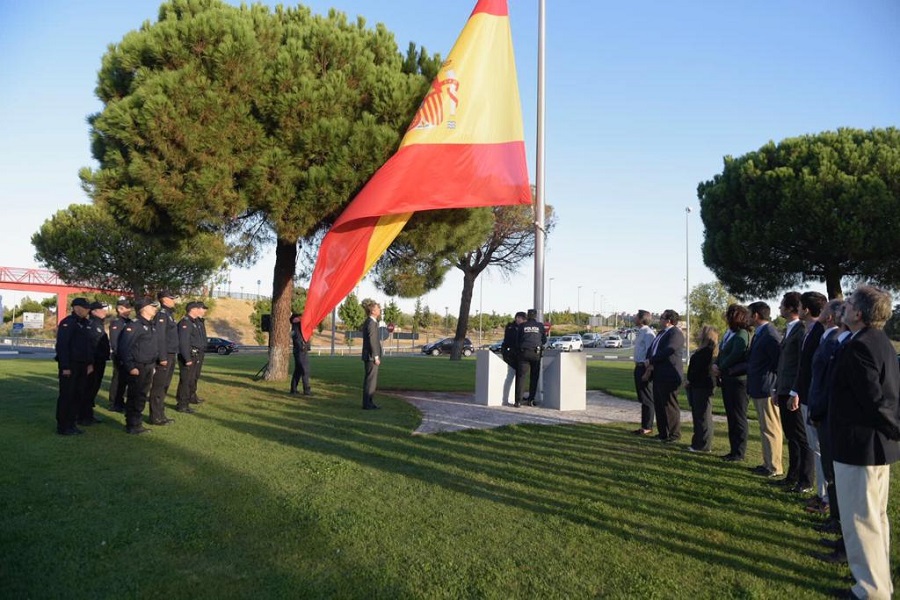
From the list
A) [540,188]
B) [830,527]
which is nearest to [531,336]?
[540,188]

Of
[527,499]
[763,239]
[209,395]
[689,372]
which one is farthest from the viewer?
[763,239]

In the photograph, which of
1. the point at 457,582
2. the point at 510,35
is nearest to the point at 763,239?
the point at 510,35

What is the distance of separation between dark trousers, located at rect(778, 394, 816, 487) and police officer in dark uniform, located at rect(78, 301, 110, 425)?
28.1 feet

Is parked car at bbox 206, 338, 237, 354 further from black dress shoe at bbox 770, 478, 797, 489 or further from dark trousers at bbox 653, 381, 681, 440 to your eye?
black dress shoe at bbox 770, 478, 797, 489

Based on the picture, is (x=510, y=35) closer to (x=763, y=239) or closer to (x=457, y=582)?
(x=457, y=582)

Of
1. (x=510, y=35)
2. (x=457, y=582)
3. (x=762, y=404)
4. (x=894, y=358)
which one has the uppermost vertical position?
(x=510, y=35)

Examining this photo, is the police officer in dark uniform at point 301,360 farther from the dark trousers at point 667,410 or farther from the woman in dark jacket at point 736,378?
the woman in dark jacket at point 736,378

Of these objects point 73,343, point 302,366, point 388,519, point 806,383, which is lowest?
point 388,519

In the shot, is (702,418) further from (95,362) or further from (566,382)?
(95,362)

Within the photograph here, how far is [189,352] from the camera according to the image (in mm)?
10484

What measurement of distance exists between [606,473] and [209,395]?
8.68 meters

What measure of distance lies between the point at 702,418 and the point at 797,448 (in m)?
1.57

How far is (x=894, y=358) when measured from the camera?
3.76m

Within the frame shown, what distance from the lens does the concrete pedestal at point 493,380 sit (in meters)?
12.1
